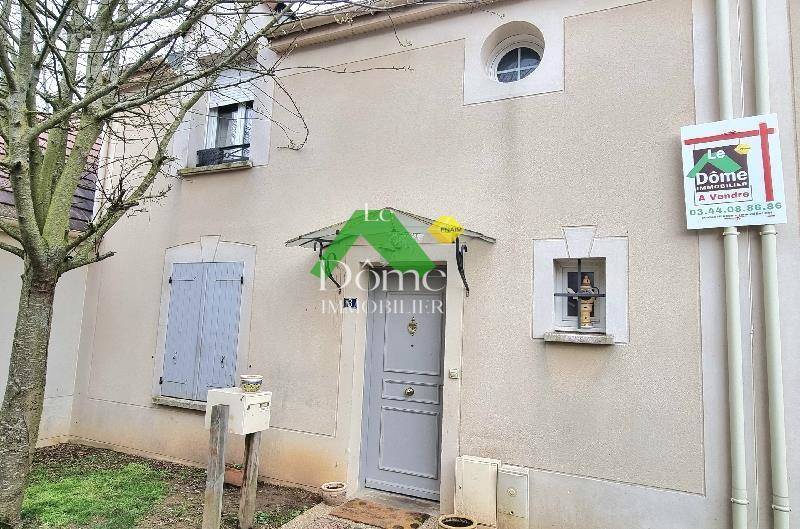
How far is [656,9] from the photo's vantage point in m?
4.74

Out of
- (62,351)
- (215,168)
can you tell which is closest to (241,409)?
(215,168)

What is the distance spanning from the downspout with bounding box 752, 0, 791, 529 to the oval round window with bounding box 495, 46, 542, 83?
80.5 inches

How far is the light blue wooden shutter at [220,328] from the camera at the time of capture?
20.9ft

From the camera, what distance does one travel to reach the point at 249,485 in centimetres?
475

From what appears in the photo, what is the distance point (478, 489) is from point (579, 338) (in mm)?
1688

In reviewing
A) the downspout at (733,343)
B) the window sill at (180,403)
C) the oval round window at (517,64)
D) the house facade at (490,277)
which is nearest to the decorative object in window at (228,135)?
the house facade at (490,277)

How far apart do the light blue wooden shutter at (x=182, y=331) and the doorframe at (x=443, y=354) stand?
7.58 ft

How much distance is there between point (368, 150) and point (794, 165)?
4.03 metres

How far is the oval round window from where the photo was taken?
5426 mm

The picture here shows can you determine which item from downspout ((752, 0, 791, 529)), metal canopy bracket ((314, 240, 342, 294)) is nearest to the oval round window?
downspout ((752, 0, 791, 529))

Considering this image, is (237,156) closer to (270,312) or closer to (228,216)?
(228,216)

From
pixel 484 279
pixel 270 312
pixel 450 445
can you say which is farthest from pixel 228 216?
pixel 450 445

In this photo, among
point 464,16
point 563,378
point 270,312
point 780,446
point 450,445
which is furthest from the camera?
point 270,312

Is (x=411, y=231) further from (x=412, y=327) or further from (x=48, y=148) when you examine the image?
(x=48, y=148)
